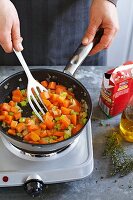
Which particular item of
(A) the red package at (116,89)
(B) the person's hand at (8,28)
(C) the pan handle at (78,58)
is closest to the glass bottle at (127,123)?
(A) the red package at (116,89)

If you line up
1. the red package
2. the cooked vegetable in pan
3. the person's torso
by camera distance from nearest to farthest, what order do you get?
the cooked vegetable in pan, the red package, the person's torso

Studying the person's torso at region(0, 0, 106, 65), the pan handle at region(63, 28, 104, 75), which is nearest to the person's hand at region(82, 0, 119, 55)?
the pan handle at region(63, 28, 104, 75)

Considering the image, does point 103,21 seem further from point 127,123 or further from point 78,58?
point 127,123

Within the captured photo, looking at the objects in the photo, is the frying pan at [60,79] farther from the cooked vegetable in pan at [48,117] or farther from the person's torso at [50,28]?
the person's torso at [50,28]

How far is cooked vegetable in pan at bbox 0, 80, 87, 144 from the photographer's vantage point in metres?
0.93

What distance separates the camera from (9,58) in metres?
1.35

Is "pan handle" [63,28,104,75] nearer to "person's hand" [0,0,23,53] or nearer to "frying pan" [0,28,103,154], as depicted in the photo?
"frying pan" [0,28,103,154]

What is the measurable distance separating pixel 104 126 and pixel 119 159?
0.43ft

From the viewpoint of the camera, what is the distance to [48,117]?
951mm

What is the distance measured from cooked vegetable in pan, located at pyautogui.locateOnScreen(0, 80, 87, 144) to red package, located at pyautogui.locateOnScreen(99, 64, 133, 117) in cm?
10

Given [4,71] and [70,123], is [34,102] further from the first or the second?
[4,71]

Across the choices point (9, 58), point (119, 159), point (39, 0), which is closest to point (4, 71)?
point (9, 58)

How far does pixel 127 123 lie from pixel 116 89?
103 mm

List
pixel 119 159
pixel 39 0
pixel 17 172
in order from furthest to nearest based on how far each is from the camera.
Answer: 1. pixel 39 0
2. pixel 119 159
3. pixel 17 172
